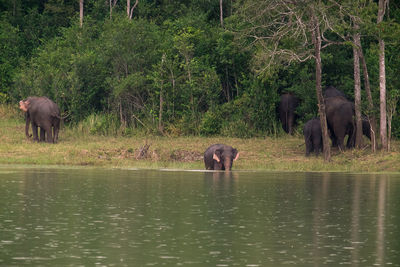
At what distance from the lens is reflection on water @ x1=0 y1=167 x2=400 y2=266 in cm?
1210

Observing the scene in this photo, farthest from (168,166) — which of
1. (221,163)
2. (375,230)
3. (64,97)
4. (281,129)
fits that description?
(375,230)

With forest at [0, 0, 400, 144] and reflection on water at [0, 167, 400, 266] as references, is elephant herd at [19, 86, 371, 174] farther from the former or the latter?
reflection on water at [0, 167, 400, 266]

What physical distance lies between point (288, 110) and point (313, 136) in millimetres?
5292

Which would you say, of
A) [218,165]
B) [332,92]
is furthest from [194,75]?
[218,165]

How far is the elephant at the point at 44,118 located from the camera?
3559 cm

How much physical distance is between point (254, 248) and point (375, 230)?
10.3ft

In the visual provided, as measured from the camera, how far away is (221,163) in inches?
1156

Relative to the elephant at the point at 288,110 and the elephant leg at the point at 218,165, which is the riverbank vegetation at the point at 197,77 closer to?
the elephant at the point at 288,110

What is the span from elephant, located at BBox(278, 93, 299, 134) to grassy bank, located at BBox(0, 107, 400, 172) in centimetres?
161

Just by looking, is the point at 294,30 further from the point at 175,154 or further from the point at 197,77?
the point at 197,77

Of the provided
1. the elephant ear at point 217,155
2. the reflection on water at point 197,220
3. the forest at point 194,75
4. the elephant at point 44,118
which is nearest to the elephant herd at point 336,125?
the forest at point 194,75

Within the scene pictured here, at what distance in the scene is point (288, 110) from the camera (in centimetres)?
3822

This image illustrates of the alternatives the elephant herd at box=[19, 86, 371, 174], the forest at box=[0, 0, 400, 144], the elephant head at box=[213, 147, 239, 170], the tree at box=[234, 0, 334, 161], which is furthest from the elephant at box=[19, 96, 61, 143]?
the elephant head at box=[213, 147, 239, 170]

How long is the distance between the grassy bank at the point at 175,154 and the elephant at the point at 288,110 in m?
1.61
